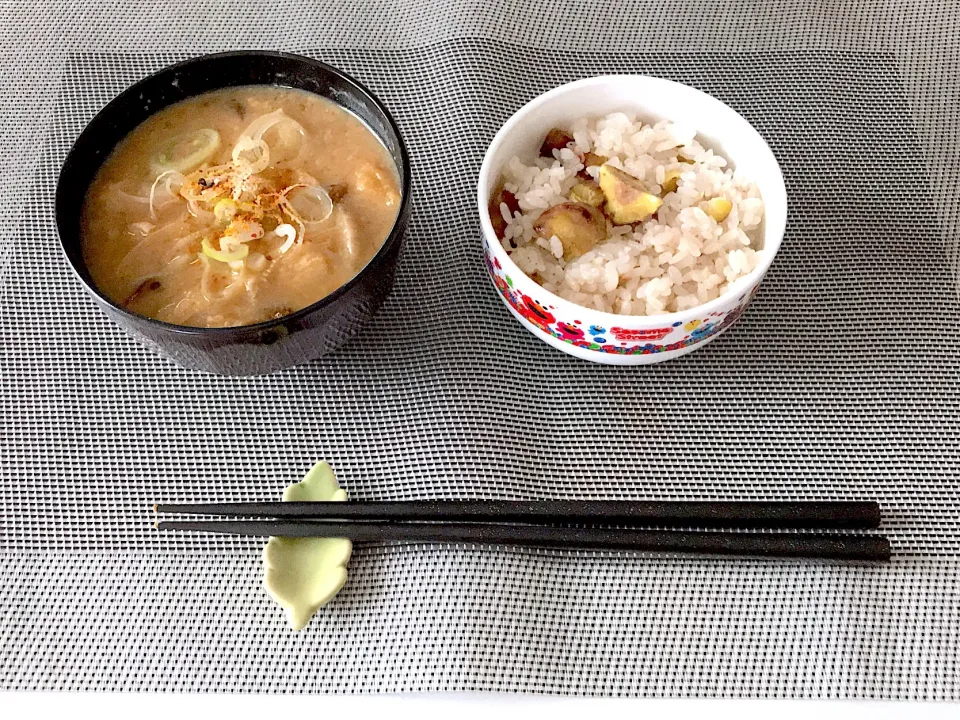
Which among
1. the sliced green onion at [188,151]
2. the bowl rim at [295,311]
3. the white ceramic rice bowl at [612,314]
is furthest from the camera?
the sliced green onion at [188,151]

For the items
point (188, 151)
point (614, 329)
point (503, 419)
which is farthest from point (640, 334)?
point (188, 151)

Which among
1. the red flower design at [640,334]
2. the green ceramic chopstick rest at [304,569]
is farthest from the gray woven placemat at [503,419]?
the red flower design at [640,334]

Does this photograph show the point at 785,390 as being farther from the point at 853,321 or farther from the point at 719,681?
the point at 719,681

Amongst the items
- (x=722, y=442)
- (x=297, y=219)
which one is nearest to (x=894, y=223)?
(x=722, y=442)

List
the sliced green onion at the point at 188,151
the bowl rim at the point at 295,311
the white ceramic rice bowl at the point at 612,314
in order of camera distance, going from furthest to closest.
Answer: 1. the sliced green onion at the point at 188,151
2. the white ceramic rice bowl at the point at 612,314
3. the bowl rim at the point at 295,311

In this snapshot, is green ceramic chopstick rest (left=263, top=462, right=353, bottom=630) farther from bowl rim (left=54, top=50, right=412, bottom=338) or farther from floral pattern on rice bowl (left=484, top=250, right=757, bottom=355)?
floral pattern on rice bowl (left=484, top=250, right=757, bottom=355)

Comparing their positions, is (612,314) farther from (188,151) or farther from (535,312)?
(188,151)

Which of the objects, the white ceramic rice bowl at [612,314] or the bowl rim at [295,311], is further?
the white ceramic rice bowl at [612,314]

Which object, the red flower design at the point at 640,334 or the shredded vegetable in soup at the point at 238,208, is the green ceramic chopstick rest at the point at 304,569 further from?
the red flower design at the point at 640,334
